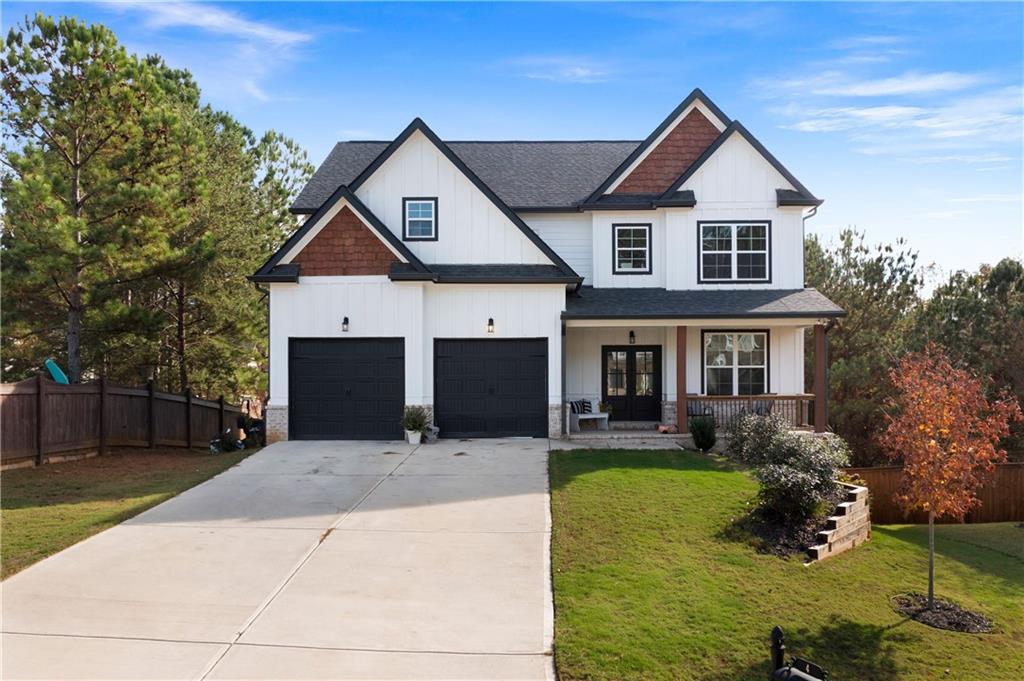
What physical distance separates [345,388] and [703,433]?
27.8 ft

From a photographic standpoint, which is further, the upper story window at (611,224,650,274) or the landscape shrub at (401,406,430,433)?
the upper story window at (611,224,650,274)

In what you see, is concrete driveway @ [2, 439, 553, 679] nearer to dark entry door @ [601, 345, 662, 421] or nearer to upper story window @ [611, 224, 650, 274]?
dark entry door @ [601, 345, 662, 421]

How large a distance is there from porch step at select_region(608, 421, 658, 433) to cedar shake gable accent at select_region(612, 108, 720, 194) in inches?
244

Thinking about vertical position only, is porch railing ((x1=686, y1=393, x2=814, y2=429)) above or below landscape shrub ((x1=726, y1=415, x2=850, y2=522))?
above

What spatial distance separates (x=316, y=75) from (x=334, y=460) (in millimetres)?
8319

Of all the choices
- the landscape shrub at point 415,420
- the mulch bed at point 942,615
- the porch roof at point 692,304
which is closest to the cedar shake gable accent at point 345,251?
the landscape shrub at point 415,420

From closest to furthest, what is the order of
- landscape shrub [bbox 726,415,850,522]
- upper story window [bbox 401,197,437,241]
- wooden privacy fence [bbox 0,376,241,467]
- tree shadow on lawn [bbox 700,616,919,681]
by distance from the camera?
1. tree shadow on lawn [bbox 700,616,919,681]
2. landscape shrub [bbox 726,415,850,522]
3. wooden privacy fence [bbox 0,376,241,467]
4. upper story window [bbox 401,197,437,241]

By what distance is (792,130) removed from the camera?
18.9 meters

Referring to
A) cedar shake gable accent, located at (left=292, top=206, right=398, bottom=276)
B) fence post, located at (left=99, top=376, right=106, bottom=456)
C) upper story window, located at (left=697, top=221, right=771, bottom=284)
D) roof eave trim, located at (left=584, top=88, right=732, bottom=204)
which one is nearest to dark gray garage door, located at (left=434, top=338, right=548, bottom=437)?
cedar shake gable accent, located at (left=292, top=206, right=398, bottom=276)

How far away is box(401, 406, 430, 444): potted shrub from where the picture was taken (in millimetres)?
16438

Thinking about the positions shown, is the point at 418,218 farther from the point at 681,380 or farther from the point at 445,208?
the point at 681,380

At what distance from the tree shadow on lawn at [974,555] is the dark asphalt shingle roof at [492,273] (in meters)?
8.54

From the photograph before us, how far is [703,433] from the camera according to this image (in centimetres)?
1537

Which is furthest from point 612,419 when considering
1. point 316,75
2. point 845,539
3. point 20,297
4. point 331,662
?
point 20,297
